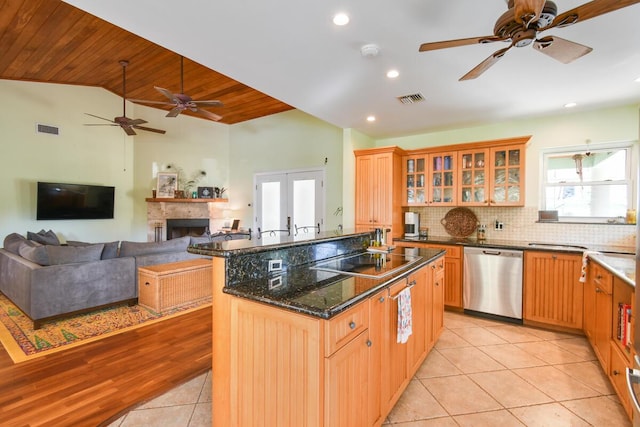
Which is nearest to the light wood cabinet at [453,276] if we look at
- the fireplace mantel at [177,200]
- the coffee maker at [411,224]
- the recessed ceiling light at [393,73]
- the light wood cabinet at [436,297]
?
the coffee maker at [411,224]

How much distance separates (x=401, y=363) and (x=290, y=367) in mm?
1028

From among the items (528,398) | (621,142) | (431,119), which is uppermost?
(431,119)

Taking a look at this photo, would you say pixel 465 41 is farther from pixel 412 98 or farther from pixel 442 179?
pixel 442 179

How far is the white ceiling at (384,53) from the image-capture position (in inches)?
78.0

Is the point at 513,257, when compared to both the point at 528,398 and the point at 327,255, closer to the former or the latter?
the point at 528,398

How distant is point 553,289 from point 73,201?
779 cm

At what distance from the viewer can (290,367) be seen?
4.49 feet

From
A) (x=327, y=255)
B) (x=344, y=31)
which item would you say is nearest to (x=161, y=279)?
(x=327, y=255)

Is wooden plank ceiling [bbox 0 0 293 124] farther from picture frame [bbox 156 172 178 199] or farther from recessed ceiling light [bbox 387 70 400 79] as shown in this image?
recessed ceiling light [bbox 387 70 400 79]

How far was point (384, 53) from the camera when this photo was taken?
Result: 8.24ft

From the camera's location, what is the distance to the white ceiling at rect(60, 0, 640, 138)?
6.50 ft

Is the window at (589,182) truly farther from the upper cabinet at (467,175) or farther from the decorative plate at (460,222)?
the decorative plate at (460,222)

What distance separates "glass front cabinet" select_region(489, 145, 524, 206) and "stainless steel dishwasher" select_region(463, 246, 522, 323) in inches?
33.1

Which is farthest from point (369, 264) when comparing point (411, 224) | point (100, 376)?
point (411, 224)
